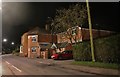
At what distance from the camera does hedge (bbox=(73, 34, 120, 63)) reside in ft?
58.1

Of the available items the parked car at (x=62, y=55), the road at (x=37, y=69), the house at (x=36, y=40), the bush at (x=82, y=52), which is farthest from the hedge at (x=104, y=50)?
the house at (x=36, y=40)

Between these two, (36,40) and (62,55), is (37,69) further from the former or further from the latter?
(36,40)

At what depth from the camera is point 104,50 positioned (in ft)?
65.7

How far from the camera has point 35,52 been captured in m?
55.9

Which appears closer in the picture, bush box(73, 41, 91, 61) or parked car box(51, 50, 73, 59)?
bush box(73, 41, 91, 61)

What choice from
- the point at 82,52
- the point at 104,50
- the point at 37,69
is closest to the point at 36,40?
the point at 82,52

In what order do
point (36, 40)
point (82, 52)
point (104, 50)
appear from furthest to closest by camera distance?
point (36, 40) < point (82, 52) < point (104, 50)

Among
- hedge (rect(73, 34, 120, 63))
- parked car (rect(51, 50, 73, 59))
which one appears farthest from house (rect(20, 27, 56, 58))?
hedge (rect(73, 34, 120, 63))

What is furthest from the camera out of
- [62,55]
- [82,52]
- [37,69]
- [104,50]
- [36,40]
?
[36,40]

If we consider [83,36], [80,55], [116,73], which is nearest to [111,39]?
[116,73]

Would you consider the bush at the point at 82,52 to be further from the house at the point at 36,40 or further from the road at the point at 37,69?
the house at the point at 36,40

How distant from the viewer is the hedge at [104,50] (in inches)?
698

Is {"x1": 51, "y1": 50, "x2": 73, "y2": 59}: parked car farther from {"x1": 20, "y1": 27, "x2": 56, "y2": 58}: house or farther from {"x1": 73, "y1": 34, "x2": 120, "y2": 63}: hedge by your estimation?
{"x1": 20, "y1": 27, "x2": 56, "y2": 58}: house

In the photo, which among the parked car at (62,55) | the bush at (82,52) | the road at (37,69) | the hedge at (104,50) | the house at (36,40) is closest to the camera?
the road at (37,69)
